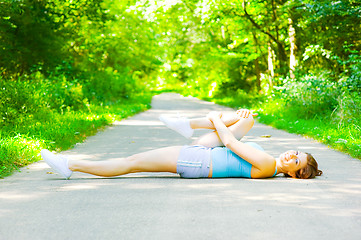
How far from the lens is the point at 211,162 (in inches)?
221

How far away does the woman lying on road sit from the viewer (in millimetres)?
5445

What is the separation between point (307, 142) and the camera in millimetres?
9750

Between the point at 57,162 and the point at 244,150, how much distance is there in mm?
2165

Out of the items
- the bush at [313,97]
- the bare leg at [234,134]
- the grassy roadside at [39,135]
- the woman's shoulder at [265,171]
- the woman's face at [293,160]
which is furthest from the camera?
the bush at [313,97]

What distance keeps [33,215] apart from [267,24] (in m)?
18.2

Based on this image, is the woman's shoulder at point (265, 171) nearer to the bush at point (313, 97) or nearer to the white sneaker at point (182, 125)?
the white sneaker at point (182, 125)

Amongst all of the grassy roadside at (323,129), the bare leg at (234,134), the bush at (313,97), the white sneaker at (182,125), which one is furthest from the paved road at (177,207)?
the bush at (313,97)

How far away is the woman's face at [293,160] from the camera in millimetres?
5434

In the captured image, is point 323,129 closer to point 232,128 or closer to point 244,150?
point 232,128

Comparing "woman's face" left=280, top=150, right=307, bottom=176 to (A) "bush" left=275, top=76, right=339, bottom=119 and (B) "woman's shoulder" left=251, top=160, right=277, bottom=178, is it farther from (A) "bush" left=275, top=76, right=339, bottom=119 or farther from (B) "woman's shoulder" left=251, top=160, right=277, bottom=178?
(A) "bush" left=275, top=76, right=339, bottom=119

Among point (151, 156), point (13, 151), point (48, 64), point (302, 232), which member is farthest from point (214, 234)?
point (48, 64)

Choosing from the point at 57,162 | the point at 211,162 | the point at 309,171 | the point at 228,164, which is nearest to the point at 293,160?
the point at 309,171

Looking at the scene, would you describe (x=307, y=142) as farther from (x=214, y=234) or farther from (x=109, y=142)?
(x=214, y=234)

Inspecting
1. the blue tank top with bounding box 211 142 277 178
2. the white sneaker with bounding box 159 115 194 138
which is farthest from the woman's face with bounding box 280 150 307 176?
the white sneaker with bounding box 159 115 194 138
